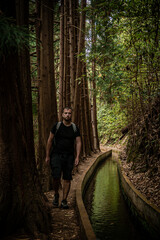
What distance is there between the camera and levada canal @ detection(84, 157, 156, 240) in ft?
20.1

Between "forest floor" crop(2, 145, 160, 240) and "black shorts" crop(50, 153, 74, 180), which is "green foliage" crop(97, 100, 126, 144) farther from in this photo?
"black shorts" crop(50, 153, 74, 180)

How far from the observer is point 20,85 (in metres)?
3.79

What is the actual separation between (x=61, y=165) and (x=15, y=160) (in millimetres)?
1783

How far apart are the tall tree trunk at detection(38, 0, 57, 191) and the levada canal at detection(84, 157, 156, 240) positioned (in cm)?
→ 184

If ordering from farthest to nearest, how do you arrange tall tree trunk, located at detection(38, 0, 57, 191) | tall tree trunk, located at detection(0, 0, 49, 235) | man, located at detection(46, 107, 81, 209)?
tall tree trunk, located at detection(38, 0, 57, 191), man, located at detection(46, 107, 81, 209), tall tree trunk, located at detection(0, 0, 49, 235)

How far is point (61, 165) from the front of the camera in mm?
5355

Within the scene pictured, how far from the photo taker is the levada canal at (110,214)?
6133 millimetres

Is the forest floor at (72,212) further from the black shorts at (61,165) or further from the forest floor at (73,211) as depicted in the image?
the black shorts at (61,165)

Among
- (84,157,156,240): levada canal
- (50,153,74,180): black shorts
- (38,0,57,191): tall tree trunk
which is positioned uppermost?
(38,0,57,191): tall tree trunk

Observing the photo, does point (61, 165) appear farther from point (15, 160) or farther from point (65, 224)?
point (15, 160)

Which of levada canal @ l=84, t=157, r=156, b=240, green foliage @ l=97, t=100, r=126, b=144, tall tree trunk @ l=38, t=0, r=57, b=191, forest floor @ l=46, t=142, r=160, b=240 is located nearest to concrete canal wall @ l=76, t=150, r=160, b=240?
forest floor @ l=46, t=142, r=160, b=240

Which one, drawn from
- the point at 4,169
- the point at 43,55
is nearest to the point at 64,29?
the point at 43,55

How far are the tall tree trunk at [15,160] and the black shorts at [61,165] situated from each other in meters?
1.26

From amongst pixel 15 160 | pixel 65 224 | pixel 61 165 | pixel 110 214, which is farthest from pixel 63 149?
pixel 110 214
